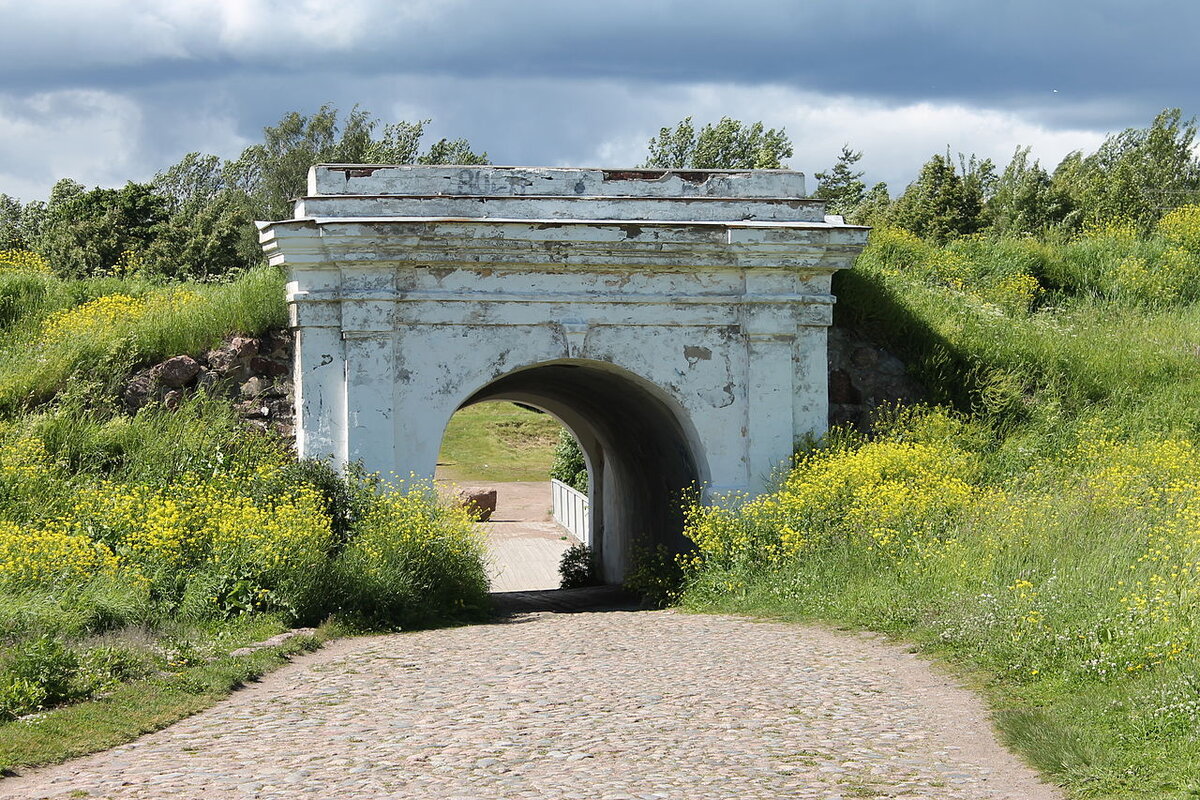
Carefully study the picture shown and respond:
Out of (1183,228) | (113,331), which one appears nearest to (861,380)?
(113,331)

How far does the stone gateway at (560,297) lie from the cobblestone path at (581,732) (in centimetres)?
377

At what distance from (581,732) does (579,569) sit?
44.5 ft

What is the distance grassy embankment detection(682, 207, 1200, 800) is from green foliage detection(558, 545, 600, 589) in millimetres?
6392

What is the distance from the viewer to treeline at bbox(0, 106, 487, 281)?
2847cm

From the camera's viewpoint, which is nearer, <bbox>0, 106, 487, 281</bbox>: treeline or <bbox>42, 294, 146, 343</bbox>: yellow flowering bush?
<bbox>42, 294, 146, 343</bbox>: yellow flowering bush

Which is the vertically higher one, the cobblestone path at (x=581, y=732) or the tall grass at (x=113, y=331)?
the tall grass at (x=113, y=331)

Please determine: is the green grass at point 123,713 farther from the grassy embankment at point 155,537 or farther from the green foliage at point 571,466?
the green foliage at point 571,466

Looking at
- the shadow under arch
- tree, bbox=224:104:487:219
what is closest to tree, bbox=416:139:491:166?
tree, bbox=224:104:487:219

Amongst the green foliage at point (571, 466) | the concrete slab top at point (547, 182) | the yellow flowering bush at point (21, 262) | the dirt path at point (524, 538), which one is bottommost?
the dirt path at point (524, 538)

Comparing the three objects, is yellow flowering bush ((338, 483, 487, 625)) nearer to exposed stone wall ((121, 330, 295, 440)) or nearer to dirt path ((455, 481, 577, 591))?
exposed stone wall ((121, 330, 295, 440))

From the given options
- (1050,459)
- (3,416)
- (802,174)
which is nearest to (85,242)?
(3,416)

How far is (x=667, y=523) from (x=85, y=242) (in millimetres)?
18142

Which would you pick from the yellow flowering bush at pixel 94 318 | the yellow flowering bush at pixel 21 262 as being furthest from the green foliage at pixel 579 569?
the yellow flowering bush at pixel 21 262

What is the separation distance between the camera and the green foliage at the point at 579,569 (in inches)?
793
